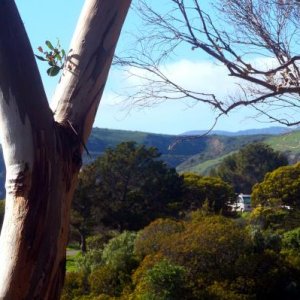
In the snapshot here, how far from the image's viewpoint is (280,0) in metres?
3.84

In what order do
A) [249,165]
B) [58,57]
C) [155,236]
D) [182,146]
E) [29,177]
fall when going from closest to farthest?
[29,177] → [58,57] → [155,236] → [249,165] → [182,146]

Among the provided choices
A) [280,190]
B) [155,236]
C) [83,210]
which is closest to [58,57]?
[155,236]

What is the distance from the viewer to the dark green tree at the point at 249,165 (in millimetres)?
50188

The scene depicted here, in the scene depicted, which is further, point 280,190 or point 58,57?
point 280,190

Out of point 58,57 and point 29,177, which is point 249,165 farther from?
point 29,177

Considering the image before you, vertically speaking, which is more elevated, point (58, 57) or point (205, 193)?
point (58, 57)

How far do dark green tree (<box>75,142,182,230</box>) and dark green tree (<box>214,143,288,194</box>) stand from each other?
16252 millimetres

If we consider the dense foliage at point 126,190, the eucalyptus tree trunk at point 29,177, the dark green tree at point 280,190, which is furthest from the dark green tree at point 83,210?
the eucalyptus tree trunk at point 29,177

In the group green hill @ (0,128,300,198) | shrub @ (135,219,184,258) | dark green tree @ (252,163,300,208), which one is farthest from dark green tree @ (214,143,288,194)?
shrub @ (135,219,184,258)

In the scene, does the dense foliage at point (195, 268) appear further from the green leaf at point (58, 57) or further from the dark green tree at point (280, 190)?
the dark green tree at point (280, 190)

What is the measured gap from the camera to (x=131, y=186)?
34500 mm

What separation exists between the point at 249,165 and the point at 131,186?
1837 centimetres

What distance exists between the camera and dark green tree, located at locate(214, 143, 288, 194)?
50.2 meters

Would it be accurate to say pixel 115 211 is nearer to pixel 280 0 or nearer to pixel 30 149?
pixel 280 0
